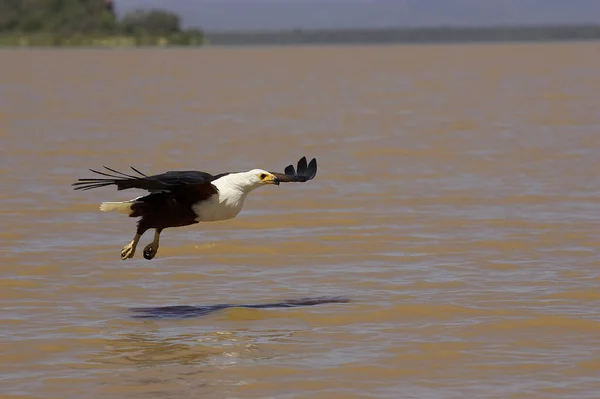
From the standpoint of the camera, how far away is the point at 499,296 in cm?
1106

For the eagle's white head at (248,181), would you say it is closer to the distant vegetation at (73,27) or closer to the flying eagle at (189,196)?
the flying eagle at (189,196)

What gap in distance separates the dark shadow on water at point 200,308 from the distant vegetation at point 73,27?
9752cm

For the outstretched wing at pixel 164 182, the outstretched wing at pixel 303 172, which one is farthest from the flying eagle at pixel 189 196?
the outstretched wing at pixel 303 172

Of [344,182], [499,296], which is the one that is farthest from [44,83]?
[499,296]

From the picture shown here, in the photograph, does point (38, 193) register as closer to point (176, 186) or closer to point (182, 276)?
point (182, 276)

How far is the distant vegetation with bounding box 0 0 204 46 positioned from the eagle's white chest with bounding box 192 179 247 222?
9800 centimetres

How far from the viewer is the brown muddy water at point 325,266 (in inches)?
350

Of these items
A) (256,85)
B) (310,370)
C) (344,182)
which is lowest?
(310,370)

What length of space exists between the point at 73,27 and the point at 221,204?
110296 millimetres

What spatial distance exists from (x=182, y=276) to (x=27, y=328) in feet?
7.52

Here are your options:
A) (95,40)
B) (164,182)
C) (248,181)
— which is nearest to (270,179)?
(248,181)

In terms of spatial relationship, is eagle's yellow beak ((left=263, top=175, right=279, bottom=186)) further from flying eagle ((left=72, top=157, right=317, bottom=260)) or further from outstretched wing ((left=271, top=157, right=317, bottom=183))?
outstretched wing ((left=271, top=157, right=317, bottom=183))

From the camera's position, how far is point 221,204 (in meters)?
10.4

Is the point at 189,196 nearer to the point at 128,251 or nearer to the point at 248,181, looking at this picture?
the point at 248,181
